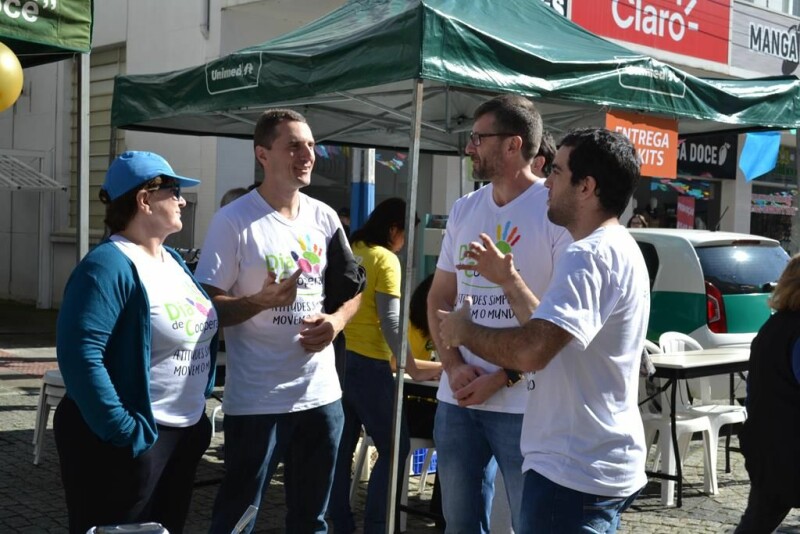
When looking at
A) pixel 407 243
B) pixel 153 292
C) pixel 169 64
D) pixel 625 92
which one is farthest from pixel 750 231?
pixel 153 292

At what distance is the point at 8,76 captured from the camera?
191 inches

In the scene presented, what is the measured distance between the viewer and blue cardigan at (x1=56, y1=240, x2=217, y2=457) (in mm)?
2857

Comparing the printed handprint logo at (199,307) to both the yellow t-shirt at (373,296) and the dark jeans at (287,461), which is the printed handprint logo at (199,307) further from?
the yellow t-shirt at (373,296)

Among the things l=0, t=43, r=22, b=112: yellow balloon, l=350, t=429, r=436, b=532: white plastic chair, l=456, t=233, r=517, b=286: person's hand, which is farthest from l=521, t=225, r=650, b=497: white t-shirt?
l=0, t=43, r=22, b=112: yellow balloon

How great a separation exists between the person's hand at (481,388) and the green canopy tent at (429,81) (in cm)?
98

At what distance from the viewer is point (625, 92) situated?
5.63 metres

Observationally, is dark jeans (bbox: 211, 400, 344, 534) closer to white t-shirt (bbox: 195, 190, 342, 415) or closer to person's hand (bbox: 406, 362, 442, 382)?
white t-shirt (bbox: 195, 190, 342, 415)

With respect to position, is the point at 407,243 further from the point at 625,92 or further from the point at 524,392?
the point at 625,92

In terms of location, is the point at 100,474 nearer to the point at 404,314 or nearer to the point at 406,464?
the point at 404,314

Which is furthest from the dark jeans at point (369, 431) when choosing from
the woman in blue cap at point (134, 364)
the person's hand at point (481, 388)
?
the woman in blue cap at point (134, 364)

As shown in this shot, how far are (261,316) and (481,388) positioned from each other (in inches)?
33.5

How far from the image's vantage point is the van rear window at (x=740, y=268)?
27.6ft

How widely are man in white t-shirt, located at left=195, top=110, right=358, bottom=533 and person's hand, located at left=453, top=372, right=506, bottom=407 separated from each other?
598mm

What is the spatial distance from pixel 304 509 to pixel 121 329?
47.5 inches
